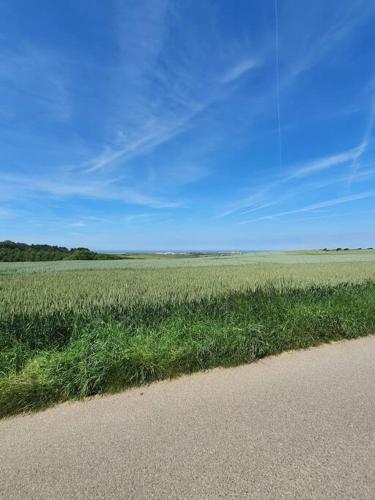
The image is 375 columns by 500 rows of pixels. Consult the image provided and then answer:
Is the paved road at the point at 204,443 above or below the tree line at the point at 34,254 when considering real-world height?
below

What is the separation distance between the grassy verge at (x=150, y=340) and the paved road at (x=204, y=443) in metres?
0.28

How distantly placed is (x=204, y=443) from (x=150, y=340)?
203 centimetres

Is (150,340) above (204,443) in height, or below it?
above

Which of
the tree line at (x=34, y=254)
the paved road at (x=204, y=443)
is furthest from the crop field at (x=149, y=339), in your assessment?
the tree line at (x=34, y=254)

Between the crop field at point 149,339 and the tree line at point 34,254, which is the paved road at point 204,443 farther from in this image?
the tree line at point 34,254

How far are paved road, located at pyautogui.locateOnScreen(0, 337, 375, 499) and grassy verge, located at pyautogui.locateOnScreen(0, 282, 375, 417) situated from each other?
0.28 m

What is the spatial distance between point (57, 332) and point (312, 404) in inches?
155

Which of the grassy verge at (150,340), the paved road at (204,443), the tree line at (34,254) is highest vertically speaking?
the tree line at (34,254)

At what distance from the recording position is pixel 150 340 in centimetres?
448

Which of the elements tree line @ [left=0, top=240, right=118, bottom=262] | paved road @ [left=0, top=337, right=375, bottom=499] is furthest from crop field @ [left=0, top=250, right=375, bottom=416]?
tree line @ [left=0, top=240, right=118, bottom=262]

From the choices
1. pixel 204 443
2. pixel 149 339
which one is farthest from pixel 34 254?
pixel 204 443

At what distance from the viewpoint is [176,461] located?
94.3 inches

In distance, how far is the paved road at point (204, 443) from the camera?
215 centimetres

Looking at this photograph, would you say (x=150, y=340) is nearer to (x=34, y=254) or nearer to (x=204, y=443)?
(x=204, y=443)
